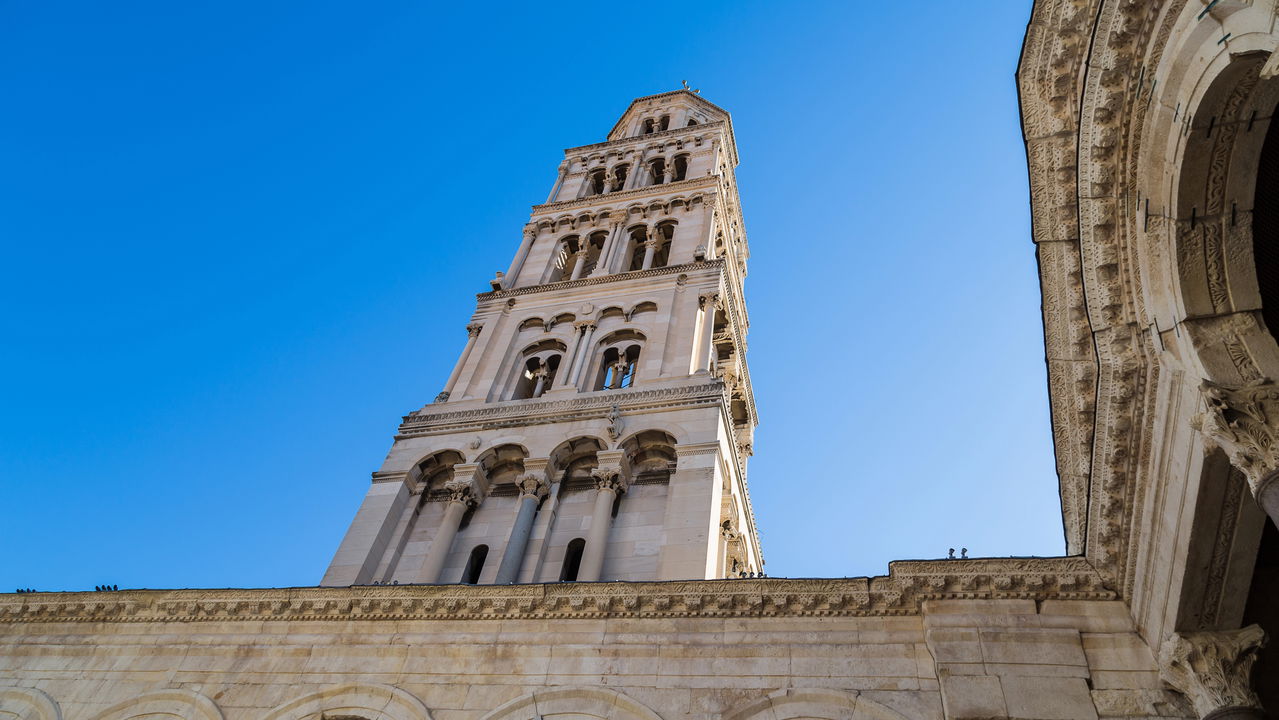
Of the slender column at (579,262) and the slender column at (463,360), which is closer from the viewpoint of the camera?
the slender column at (463,360)

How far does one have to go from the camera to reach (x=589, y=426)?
69.2ft

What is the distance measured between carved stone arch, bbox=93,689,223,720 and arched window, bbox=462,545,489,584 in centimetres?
Answer: 593

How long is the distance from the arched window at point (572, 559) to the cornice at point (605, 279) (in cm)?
988

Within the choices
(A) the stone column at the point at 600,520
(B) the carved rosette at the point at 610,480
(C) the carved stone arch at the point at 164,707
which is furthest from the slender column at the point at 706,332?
(C) the carved stone arch at the point at 164,707

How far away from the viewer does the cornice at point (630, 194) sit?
31594 millimetres

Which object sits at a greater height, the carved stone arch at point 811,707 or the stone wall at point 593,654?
the stone wall at point 593,654

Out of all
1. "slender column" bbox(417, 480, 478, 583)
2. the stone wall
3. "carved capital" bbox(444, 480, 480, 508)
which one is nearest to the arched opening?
the stone wall

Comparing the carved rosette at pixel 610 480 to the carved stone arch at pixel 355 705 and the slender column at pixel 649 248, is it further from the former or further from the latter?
the slender column at pixel 649 248

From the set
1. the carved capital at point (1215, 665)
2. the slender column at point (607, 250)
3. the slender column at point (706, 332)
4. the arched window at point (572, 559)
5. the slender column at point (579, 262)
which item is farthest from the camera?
the slender column at point (579, 262)

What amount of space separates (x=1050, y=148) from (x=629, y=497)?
11.4 m

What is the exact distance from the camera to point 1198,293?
9.00m

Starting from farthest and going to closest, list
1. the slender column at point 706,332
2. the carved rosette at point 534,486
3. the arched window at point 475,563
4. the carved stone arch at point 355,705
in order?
the slender column at point 706,332 < the carved rosette at point 534,486 < the arched window at point 475,563 < the carved stone arch at point 355,705

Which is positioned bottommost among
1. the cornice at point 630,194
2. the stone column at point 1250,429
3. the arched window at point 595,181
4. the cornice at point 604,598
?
the stone column at point 1250,429

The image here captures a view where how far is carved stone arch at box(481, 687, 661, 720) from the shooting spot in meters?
→ 11.8
